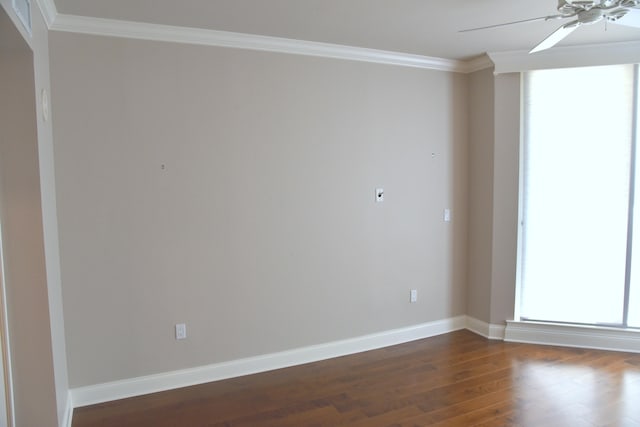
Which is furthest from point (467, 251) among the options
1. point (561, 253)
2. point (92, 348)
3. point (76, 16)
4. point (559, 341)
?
point (76, 16)

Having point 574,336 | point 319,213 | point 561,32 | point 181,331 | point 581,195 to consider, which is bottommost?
point 574,336

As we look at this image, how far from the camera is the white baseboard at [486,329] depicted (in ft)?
12.6

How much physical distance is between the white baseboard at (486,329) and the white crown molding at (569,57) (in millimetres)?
2258

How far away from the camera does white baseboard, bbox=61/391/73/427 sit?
242 cm

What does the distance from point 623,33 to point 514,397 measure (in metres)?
2.72

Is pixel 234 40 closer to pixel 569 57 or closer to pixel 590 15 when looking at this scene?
pixel 590 15

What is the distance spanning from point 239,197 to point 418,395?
1870 millimetres

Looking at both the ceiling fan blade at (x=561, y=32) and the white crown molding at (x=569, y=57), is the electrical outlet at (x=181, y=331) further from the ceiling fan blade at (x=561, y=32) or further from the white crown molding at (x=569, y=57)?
the white crown molding at (x=569, y=57)

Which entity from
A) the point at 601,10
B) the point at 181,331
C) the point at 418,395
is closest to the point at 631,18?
the point at 601,10

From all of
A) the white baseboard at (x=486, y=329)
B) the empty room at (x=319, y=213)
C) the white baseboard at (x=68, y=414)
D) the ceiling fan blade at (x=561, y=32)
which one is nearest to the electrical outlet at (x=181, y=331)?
the empty room at (x=319, y=213)

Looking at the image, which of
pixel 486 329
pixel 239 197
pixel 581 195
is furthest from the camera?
pixel 486 329

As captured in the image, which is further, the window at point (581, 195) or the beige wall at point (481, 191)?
the beige wall at point (481, 191)

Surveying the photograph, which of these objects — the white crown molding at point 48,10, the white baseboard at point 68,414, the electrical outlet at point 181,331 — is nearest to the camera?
the white crown molding at point 48,10

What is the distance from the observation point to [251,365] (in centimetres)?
321
